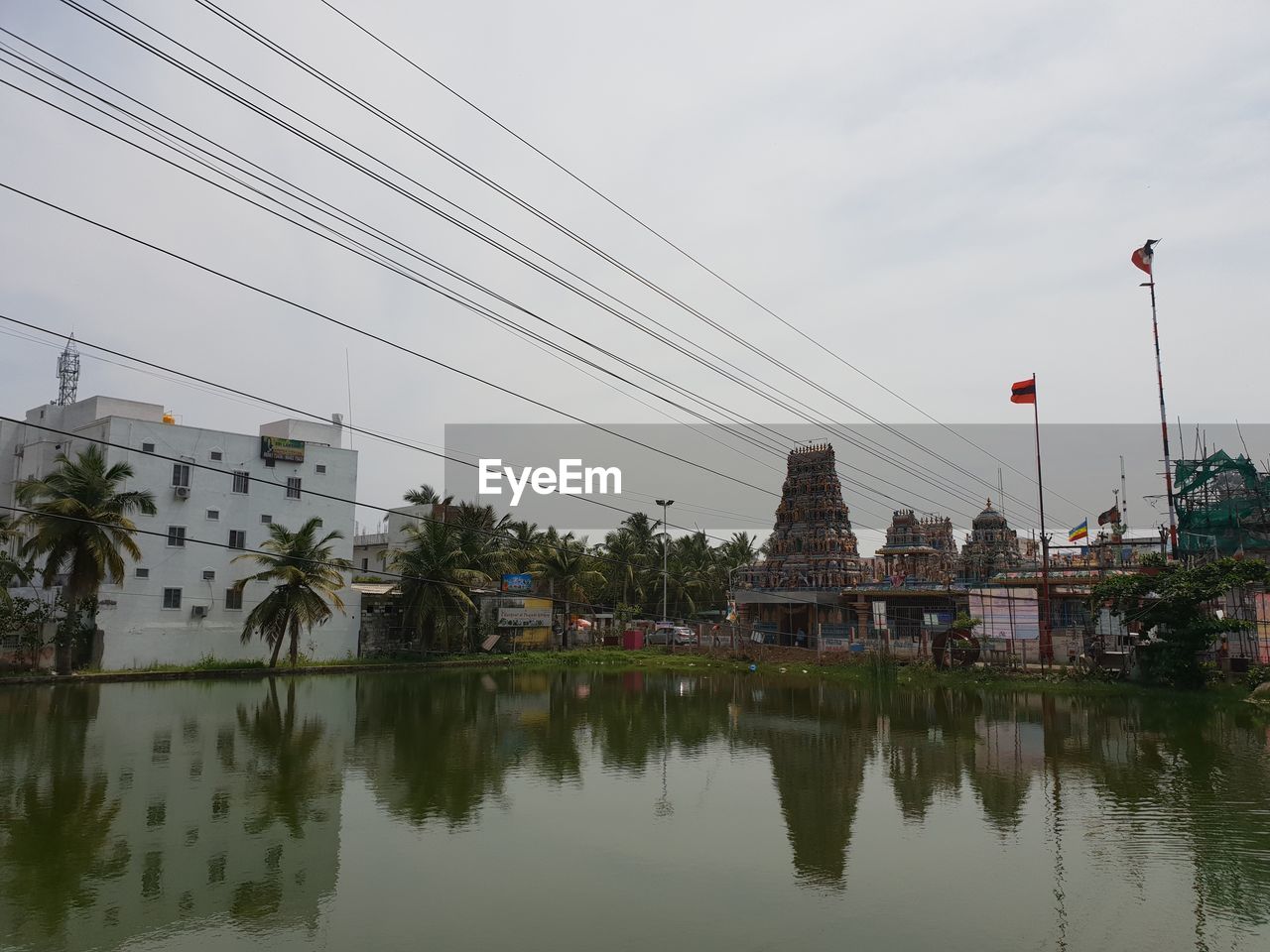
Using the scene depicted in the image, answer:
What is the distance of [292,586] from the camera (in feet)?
132

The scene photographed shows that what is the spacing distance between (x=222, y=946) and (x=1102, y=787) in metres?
15.2

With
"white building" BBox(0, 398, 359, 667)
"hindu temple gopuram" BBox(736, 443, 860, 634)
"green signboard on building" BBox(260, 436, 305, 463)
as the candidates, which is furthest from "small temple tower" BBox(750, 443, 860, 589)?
"green signboard on building" BBox(260, 436, 305, 463)

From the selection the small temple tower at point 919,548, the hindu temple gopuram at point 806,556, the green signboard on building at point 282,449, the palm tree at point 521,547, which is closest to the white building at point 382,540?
the palm tree at point 521,547

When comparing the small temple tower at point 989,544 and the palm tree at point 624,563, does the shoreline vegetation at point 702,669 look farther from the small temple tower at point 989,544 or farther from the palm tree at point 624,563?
the small temple tower at point 989,544

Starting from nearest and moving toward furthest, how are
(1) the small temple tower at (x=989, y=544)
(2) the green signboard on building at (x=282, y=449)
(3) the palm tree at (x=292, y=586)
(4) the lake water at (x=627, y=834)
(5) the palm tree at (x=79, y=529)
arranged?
(4) the lake water at (x=627, y=834)
(5) the palm tree at (x=79, y=529)
(3) the palm tree at (x=292, y=586)
(2) the green signboard on building at (x=282, y=449)
(1) the small temple tower at (x=989, y=544)

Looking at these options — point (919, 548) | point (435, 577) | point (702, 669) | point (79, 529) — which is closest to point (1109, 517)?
point (919, 548)

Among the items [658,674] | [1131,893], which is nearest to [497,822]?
[1131,893]

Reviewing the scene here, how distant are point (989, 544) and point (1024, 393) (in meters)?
33.1

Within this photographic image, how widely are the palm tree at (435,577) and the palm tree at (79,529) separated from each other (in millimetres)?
14932

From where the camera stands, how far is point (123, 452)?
40.9 meters

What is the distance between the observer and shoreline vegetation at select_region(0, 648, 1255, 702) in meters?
32.8

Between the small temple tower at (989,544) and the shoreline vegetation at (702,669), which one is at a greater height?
the small temple tower at (989,544)

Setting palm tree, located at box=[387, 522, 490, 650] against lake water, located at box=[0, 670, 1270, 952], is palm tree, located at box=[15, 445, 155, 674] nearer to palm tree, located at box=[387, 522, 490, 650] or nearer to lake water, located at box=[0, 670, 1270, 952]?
lake water, located at box=[0, 670, 1270, 952]

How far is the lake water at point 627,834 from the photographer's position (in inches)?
373
